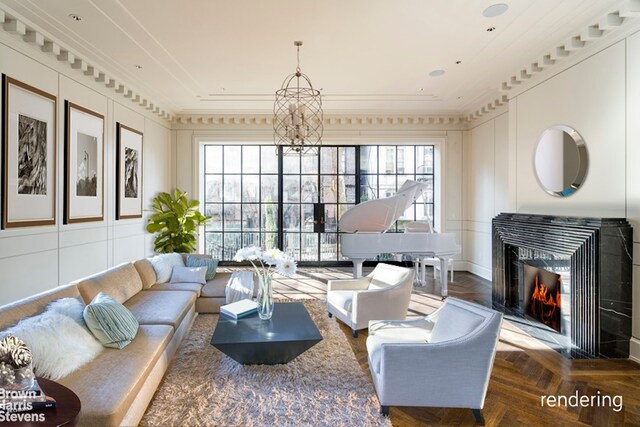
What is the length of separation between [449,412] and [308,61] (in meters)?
3.88

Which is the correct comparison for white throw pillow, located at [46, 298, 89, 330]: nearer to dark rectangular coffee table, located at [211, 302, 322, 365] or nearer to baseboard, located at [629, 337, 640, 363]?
dark rectangular coffee table, located at [211, 302, 322, 365]

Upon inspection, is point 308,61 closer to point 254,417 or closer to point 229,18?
point 229,18

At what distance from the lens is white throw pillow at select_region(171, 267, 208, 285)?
4254 millimetres

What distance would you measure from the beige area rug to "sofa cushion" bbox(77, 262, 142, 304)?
84cm

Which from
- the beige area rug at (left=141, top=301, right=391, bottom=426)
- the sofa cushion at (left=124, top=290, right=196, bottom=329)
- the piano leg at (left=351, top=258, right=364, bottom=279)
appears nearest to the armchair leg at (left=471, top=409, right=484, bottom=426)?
the beige area rug at (left=141, top=301, right=391, bottom=426)

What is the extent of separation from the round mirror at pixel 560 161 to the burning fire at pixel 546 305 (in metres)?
1.07

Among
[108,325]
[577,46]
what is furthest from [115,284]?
[577,46]

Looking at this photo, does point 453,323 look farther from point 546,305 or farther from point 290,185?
point 290,185

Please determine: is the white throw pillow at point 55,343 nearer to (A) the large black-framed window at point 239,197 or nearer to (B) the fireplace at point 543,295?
(B) the fireplace at point 543,295

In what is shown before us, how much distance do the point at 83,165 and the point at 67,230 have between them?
0.85m

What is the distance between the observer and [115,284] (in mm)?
3244

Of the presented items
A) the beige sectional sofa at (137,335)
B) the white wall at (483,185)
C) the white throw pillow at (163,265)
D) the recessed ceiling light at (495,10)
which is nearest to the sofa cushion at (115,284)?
the beige sectional sofa at (137,335)

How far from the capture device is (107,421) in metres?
1.64

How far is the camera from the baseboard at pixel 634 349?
2959 mm
